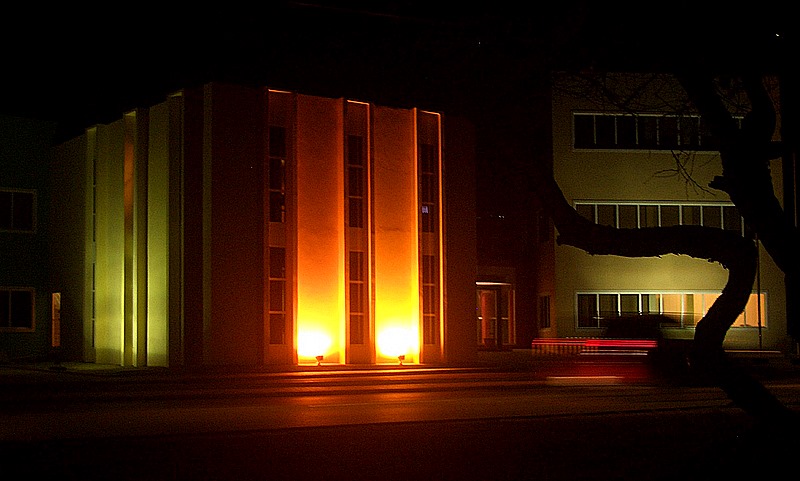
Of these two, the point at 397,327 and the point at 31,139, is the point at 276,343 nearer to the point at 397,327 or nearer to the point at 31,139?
the point at 397,327

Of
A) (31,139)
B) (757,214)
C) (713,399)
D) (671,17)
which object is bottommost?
(713,399)

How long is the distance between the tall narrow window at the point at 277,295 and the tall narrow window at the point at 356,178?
2.49 meters

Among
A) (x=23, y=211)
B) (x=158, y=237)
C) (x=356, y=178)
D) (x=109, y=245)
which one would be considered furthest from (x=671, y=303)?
(x=23, y=211)

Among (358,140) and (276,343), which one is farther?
(358,140)

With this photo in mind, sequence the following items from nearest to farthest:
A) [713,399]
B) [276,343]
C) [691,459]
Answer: [691,459] < [713,399] < [276,343]

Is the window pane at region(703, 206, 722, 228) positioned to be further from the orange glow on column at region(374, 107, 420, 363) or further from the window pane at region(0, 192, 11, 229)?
the window pane at region(0, 192, 11, 229)

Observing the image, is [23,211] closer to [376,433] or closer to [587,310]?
[587,310]

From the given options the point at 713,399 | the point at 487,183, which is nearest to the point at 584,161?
the point at 487,183

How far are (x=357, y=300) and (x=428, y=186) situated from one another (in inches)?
163

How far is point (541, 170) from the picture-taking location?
34.3 feet

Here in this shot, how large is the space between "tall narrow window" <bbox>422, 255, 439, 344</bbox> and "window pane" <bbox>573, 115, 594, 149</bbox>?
44.6 ft

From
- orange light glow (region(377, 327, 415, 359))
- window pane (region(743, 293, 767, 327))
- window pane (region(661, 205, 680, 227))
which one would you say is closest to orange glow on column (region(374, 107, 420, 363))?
orange light glow (region(377, 327, 415, 359))

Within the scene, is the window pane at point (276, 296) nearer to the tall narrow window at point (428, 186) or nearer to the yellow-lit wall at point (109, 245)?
the yellow-lit wall at point (109, 245)

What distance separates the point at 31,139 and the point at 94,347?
805 centimetres
